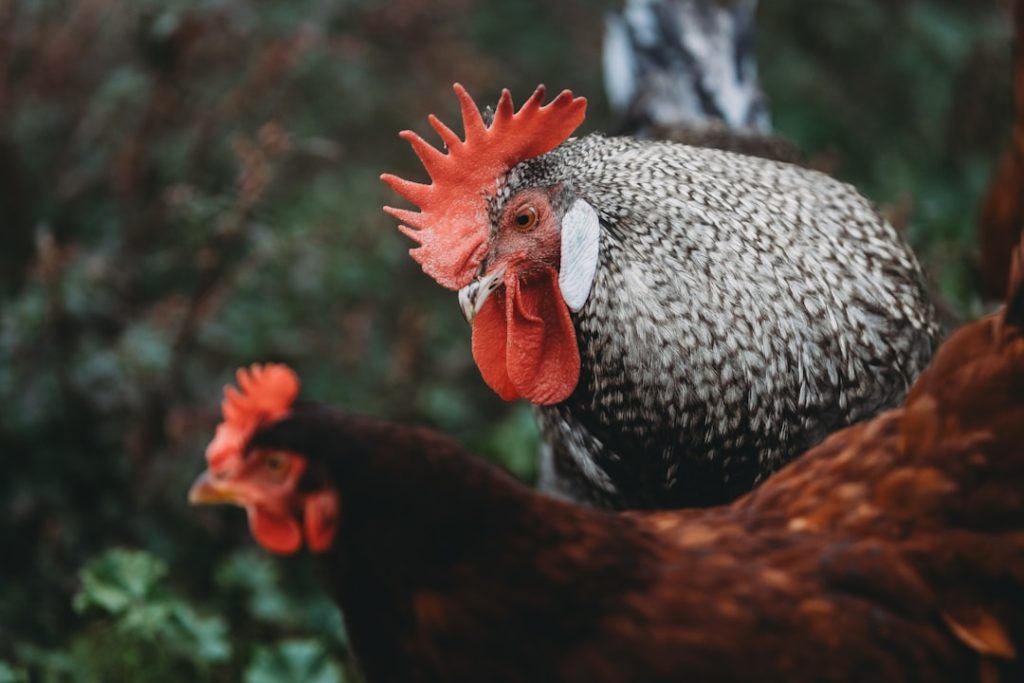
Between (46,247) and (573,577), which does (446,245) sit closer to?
(573,577)

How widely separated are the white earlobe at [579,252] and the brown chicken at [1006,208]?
5.14 feet

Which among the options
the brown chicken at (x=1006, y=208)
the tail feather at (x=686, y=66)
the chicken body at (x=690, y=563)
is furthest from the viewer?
the tail feather at (x=686, y=66)

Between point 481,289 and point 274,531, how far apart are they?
0.73 m

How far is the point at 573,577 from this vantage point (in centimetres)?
189

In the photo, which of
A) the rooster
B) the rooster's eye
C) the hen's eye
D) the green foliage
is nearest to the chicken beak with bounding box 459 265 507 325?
the rooster

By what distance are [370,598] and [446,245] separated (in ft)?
2.96

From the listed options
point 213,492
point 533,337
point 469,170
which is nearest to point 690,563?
point 533,337

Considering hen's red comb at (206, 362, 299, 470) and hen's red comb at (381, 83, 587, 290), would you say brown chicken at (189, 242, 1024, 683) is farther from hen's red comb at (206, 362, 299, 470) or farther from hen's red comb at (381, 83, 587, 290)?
hen's red comb at (381, 83, 587, 290)

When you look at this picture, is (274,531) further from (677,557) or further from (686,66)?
(686,66)

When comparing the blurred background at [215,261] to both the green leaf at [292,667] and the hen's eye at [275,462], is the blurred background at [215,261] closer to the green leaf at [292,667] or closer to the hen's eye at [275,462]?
the green leaf at [292,667]

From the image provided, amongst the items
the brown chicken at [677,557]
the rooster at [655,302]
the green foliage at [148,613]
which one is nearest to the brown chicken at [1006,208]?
the rooster at [655,302]

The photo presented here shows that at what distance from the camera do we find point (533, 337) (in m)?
2.50

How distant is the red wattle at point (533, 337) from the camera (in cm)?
248

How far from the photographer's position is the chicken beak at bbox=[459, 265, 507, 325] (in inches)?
97.0
